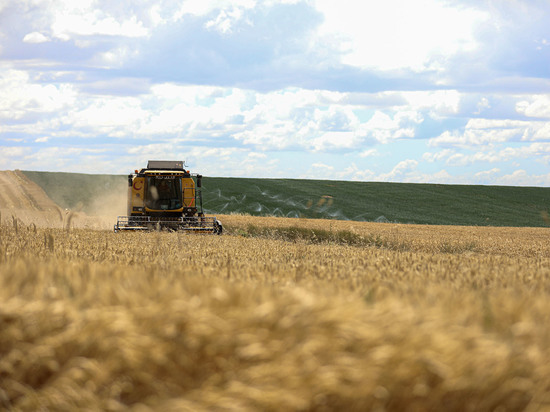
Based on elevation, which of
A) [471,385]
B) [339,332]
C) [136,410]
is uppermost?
[339,332]

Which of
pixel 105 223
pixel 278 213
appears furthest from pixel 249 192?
pixel 105 223

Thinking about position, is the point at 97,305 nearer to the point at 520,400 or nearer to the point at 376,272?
the point at 520,400

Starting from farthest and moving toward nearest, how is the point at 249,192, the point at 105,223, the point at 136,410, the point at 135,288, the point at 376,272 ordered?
the point at 249,192
the point at 105,223
the point at 376,272
the point at 135,288
the point at 136,410

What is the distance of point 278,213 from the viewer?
46.2 meters

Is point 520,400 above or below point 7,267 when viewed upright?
below

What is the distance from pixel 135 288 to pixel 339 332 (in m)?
1.64

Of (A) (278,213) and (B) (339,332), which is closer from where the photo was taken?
(B) (339,332)

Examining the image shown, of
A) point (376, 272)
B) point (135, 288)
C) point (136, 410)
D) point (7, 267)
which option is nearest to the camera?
point (136, 410)

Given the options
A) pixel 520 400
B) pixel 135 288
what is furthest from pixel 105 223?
pixel 520 400

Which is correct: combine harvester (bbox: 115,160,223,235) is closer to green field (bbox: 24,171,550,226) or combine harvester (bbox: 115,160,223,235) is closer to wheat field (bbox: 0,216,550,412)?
wheat field (bbox: 0,216,550,412)

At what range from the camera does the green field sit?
47.5 m

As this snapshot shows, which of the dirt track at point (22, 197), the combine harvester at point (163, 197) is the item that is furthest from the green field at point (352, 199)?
the combine harvester at point (163, 197)

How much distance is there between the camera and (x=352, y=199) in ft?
184

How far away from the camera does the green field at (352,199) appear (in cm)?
4753
